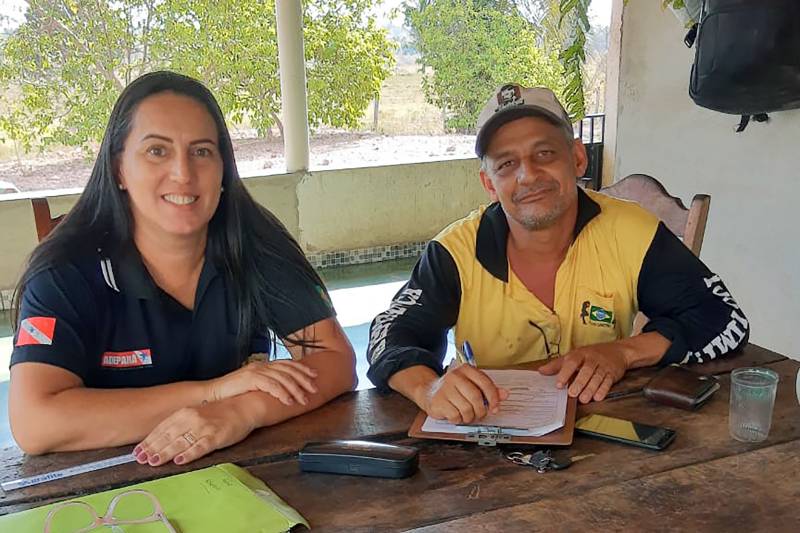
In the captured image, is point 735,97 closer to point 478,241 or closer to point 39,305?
point 478,241

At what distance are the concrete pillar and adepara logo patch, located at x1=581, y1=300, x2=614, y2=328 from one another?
3.75 m

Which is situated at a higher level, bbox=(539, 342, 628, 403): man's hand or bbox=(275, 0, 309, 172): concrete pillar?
bbox=(275, 0, 309, 172): concrete pillar

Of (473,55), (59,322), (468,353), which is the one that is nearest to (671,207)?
(468,353)

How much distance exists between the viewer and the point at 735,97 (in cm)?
196

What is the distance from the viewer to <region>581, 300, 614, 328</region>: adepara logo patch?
1.52 metres

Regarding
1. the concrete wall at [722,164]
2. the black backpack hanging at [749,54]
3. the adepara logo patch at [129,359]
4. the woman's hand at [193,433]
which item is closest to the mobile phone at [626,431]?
the woman's hand at [193,433]

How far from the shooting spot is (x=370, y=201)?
17.3 ft

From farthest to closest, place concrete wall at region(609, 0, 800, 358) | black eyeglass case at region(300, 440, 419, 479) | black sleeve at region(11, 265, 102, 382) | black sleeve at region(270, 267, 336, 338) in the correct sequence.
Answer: concrete wall at region(609, 0, 800, 358) < black sleeve at region(270, 267, 336, 338) < black sleeve at region(11, 265, 102, 382) < black eyeglass case at region(300, 440, 419, 479)

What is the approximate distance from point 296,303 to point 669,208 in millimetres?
1009

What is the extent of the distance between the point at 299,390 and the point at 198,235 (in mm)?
449

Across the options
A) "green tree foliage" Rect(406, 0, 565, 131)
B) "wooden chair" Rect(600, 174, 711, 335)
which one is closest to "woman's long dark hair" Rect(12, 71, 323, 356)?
"wooden chair" Rect(600, 174, 711, 335)

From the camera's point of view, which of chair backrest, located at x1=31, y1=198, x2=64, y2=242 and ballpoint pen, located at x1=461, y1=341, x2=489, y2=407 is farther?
chair backrest, located at x1=31, y1=198, x2=64, y2=242

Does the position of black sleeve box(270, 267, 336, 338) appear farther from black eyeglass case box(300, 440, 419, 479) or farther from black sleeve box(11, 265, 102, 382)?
black eyeglass case box(300, 440, 419, 479)

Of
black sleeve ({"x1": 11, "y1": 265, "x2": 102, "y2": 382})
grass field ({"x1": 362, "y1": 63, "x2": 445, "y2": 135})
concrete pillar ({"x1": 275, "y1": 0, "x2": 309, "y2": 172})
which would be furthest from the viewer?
grass field ({"x1": 362, "y1": 63, "x2": 445, "y2": 135})
